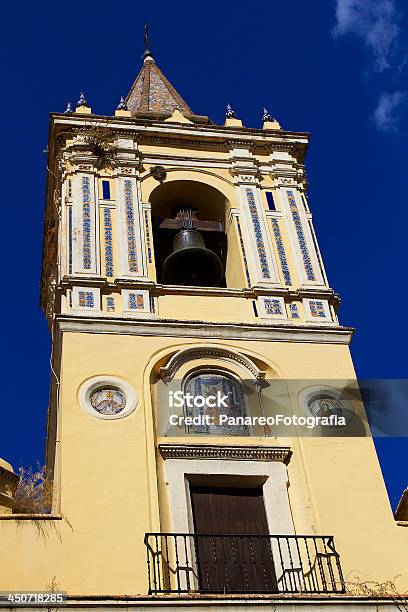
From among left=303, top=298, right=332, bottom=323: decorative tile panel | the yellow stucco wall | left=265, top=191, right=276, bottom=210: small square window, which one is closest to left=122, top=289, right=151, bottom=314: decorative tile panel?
the yellow stucco wall

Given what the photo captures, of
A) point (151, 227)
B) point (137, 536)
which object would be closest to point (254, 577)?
point (137, 536)

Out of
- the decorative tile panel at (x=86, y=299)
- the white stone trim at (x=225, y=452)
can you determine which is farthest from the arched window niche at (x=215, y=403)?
the decorative tile panel at (x=86, y=299)

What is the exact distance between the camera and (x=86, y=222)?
1472cm

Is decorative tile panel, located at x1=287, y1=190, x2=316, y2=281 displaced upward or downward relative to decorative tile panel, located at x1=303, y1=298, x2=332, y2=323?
upward

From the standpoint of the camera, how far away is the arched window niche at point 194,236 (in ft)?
50.1

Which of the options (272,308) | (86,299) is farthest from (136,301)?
(272,308)

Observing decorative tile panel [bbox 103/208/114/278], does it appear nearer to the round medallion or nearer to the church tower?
the church tower

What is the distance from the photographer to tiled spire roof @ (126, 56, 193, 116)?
1897 cm

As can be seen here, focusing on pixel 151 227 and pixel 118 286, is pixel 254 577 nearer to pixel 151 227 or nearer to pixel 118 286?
pixel 118 286

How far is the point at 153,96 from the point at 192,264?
225 inches

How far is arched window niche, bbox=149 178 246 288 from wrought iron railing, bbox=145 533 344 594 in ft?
15.3

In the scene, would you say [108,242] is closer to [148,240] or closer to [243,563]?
[148,240]

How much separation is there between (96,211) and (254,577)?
6520 millimetres

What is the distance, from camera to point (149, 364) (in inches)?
499
